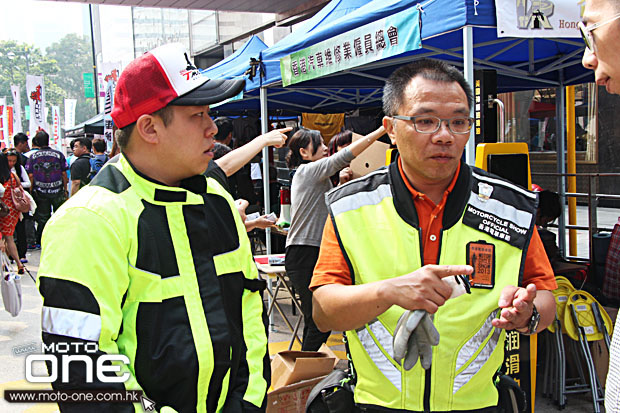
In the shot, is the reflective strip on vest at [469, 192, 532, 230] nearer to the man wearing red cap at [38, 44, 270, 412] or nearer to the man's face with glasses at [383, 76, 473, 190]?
the man's face with glasses at [383, 76, 473, 190]

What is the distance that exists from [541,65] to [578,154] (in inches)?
353

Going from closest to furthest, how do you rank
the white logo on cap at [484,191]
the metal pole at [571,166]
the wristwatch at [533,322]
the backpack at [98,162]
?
the wristwatch at [533,322] < the white logo on cap at [484,191] < the metal pole at [571,166] < the backpack at [98,162]

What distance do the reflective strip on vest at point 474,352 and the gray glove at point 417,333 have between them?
197mm

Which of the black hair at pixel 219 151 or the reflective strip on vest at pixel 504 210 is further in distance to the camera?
the black hair at pixel 219 151

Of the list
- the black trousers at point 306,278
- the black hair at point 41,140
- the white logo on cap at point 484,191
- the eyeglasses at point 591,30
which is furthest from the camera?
the black hair at point 41,140

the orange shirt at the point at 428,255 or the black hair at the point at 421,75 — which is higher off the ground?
the black hair at the point at 421,75

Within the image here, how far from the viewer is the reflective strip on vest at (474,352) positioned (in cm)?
174

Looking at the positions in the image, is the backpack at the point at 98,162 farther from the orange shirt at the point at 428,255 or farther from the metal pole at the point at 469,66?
the orange shirt at the point at 428,255

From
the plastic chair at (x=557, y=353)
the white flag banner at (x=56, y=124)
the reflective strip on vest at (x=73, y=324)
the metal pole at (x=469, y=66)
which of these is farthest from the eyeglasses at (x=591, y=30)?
the white flag banner at (x=56, y=124)

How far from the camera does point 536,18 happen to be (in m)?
3.47

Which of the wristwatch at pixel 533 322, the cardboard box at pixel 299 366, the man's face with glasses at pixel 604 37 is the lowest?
the cardboard box at pixel 299 366

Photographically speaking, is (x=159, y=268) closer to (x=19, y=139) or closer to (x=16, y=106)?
(x=19, y=139)

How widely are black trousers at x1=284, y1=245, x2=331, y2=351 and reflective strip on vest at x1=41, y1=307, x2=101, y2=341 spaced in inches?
137

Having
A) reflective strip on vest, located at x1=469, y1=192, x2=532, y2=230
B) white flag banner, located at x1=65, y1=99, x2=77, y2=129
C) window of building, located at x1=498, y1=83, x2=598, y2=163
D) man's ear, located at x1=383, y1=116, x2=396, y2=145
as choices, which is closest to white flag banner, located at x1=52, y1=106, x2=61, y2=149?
white flag banner, located at x1=65, y1=99, x2=77, y2=129
